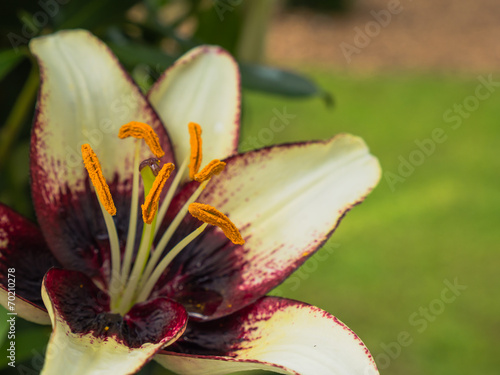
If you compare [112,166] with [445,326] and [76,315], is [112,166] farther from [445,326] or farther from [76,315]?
[445,326]

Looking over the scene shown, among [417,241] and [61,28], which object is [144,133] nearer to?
[61,28]

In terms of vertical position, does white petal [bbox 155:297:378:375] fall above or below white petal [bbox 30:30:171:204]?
below

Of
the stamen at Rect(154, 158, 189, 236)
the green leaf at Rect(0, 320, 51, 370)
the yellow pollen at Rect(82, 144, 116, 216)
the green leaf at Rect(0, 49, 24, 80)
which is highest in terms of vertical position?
the green leaf at Rect(0, 49, 24, 80)

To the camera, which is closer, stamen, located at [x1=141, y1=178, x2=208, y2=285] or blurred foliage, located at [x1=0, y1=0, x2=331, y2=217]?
stamen, located at [x1=141, y1=178, x2=208, y2=285]

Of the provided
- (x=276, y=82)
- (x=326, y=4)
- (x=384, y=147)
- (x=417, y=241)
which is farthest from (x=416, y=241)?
(x=326, y=4)

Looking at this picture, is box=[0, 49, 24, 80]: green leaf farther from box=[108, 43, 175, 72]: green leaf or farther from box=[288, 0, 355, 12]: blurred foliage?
box=[288, 0, 355, 12]: blurred foliage

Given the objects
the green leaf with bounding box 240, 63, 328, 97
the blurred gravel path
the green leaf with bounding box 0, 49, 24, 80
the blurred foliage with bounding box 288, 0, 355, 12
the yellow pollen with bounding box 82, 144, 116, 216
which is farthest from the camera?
the blurred foliage with bounding box 288, 0, 355, 12

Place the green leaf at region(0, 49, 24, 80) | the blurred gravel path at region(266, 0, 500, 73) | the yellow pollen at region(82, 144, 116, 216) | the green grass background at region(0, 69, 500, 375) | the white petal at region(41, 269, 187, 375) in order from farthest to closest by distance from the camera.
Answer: the blurred gravel path at region(266, 0, 500, 73) < the green grass background at region(0, 69, 500, 375) < the green leaf at region(0, 49, 24, 80) < the yellow pollen at region(82, 144, 116, 216) < the white petal at region(41, 269, 187, 375)

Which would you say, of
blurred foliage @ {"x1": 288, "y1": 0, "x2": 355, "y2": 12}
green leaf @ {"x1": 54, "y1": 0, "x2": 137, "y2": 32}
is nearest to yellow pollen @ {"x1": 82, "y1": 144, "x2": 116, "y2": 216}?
green leaf @ {"x1": 54, "y1": 0, "x2": 137, "y2": 32}
